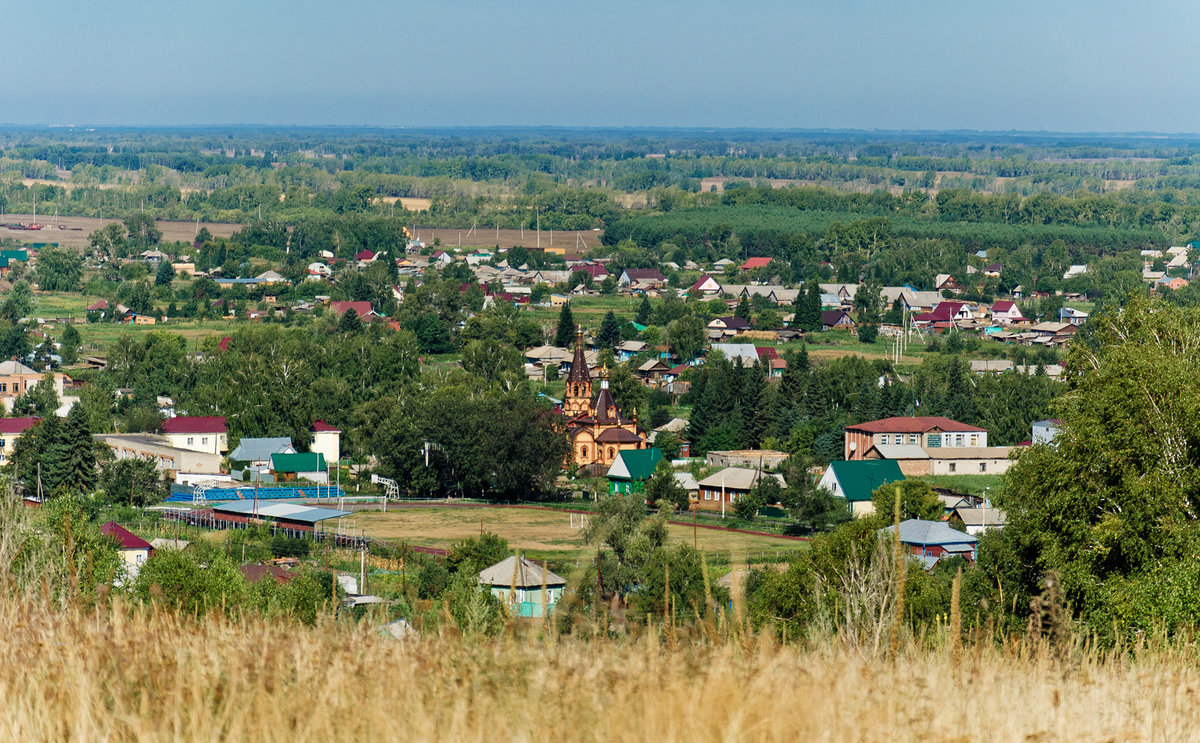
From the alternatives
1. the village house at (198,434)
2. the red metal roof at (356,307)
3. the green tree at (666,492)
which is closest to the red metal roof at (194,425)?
the village house at (198,434)

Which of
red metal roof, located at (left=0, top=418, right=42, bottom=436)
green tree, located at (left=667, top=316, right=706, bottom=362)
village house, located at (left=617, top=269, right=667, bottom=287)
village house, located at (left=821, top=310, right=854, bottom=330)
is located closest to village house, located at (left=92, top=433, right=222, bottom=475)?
red metal roof, located at (left=0, top=418, right=42, bottom=436)

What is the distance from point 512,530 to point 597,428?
7.10 m

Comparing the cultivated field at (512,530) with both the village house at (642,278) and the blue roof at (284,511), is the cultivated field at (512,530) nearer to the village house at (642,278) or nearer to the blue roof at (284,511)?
the blue roof at (284,511)

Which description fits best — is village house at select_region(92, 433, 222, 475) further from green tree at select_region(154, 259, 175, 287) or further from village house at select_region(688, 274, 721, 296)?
village house at select_region(688, 274, 721, 296)

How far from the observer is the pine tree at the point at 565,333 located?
137ft

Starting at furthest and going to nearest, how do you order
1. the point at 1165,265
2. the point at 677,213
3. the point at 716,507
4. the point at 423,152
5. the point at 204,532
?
the point at 423,152, the point at 677,213, the point at 1165,265, the point at 716,507, the point at 204,532

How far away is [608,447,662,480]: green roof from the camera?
25.4 metres

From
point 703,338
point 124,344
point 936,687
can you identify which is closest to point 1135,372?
point 936,687

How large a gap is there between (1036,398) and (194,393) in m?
17.3

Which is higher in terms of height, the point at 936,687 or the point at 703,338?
the point at 936,687

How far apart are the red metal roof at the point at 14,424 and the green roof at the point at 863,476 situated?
46.2 ft

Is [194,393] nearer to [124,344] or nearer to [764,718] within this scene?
[124,344]

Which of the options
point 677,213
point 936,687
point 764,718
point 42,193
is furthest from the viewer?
point 42,193

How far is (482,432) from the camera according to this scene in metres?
24.2
